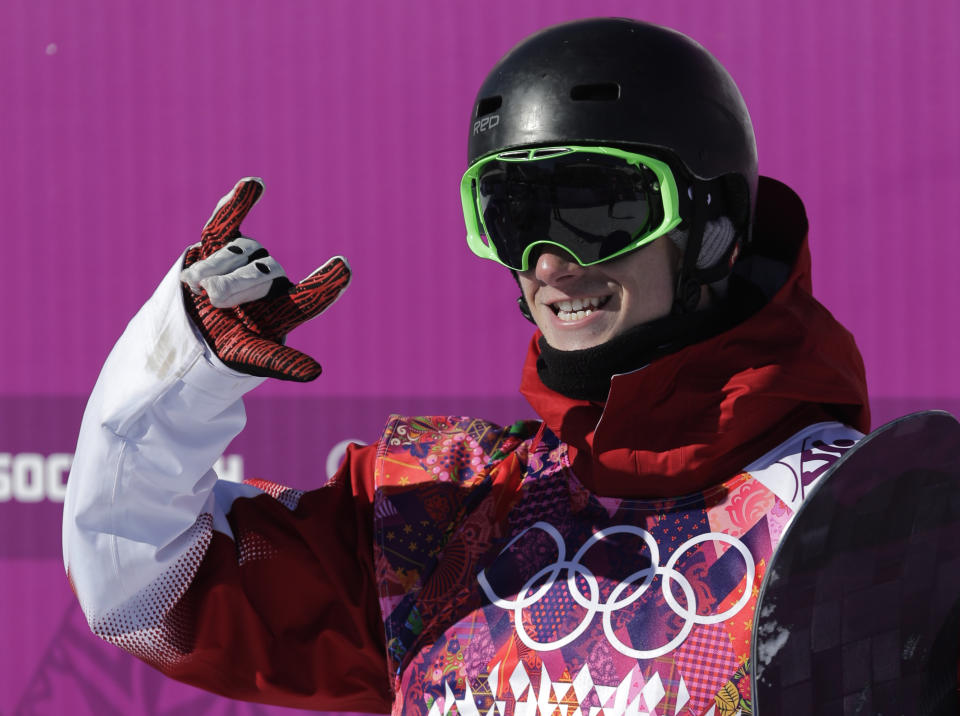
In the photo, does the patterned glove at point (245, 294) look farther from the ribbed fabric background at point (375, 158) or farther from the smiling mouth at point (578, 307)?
the ribbed fabric background at point (375, 158)

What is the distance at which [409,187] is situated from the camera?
2.82 metres

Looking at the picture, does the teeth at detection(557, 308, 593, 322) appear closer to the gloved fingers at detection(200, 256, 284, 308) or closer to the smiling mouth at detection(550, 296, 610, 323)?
the smiling mouth at detection(550, 296, 610, 323)

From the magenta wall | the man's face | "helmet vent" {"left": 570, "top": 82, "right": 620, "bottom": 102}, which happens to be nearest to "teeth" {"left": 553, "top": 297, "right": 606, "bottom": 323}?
the man's face

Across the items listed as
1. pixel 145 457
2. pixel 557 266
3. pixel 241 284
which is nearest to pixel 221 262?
pixel 241 284

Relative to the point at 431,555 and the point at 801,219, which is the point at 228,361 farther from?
the point at 801,219

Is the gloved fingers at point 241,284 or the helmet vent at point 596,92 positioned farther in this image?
the helmet vent at point 596,92

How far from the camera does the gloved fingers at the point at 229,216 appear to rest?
1.41 meters

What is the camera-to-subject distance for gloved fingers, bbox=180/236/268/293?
135cm

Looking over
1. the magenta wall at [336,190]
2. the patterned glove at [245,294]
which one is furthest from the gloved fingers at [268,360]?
the magenta wall at [336,190]

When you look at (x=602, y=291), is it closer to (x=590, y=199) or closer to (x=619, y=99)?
(x=590, y=199)

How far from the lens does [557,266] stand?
1.50 meters

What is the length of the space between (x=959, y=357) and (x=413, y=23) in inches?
63.6

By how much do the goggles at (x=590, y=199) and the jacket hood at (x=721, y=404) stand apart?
175 mm

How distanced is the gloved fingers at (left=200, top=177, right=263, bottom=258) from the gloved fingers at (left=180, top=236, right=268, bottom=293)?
0.07 feet
